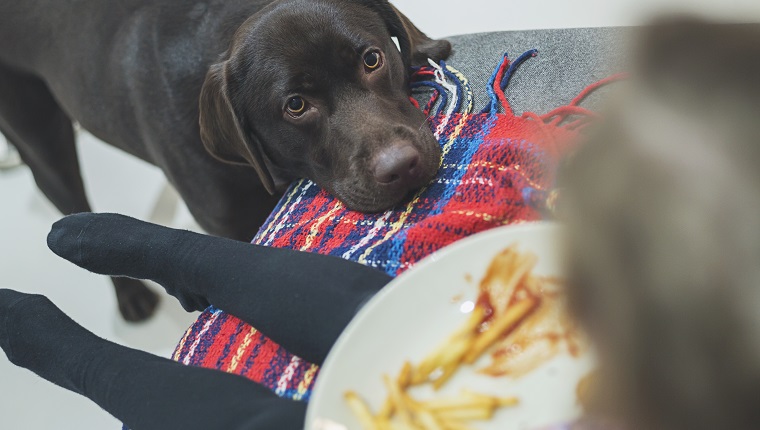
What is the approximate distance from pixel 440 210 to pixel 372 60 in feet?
1.25

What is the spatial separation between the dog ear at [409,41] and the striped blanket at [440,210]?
121 millimetres

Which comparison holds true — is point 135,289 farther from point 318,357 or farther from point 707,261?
point 707,261

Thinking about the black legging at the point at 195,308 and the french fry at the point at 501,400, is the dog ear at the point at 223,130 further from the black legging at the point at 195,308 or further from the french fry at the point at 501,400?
the french fry at the point at 501,400

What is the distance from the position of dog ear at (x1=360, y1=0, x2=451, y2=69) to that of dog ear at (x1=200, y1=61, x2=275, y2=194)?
334 millimetres

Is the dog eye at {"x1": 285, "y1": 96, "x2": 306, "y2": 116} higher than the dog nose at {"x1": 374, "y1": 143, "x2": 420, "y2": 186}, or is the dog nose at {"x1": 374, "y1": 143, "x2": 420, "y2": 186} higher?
the dog eye at {"x1": 285, "y1": 96, "x2": 306, "y2": 116}

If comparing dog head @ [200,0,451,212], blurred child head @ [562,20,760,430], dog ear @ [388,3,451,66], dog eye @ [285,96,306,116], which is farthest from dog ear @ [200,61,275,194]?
blurred child head @ [562,20,760,430]

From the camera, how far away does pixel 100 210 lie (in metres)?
2.39

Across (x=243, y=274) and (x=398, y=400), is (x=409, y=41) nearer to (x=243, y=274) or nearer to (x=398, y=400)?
(x=243, y=274)

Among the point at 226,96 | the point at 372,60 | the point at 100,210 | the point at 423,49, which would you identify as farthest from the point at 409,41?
the point at 100,210

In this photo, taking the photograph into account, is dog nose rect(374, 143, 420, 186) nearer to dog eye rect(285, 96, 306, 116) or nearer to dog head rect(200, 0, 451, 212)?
dog head rect(200, 0, 451, 212)

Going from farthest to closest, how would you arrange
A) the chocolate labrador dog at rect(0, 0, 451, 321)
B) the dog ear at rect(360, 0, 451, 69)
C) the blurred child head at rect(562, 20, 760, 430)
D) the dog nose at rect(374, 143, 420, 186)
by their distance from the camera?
the dog ear at rect(360, 0, 451, 69)
the chocolate labrador dog at rect(0, 0, 451, 321)
the dog nose at rect(374, 143, 420, 186)
the blurred child head at rect(562, 20, 760, 430)

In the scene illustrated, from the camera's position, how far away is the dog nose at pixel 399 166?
3.97ft

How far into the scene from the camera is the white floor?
198 cm

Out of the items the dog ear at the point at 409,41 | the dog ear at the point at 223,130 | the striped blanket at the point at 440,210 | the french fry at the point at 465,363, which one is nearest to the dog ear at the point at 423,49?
the dog ear at the point at 409,41
